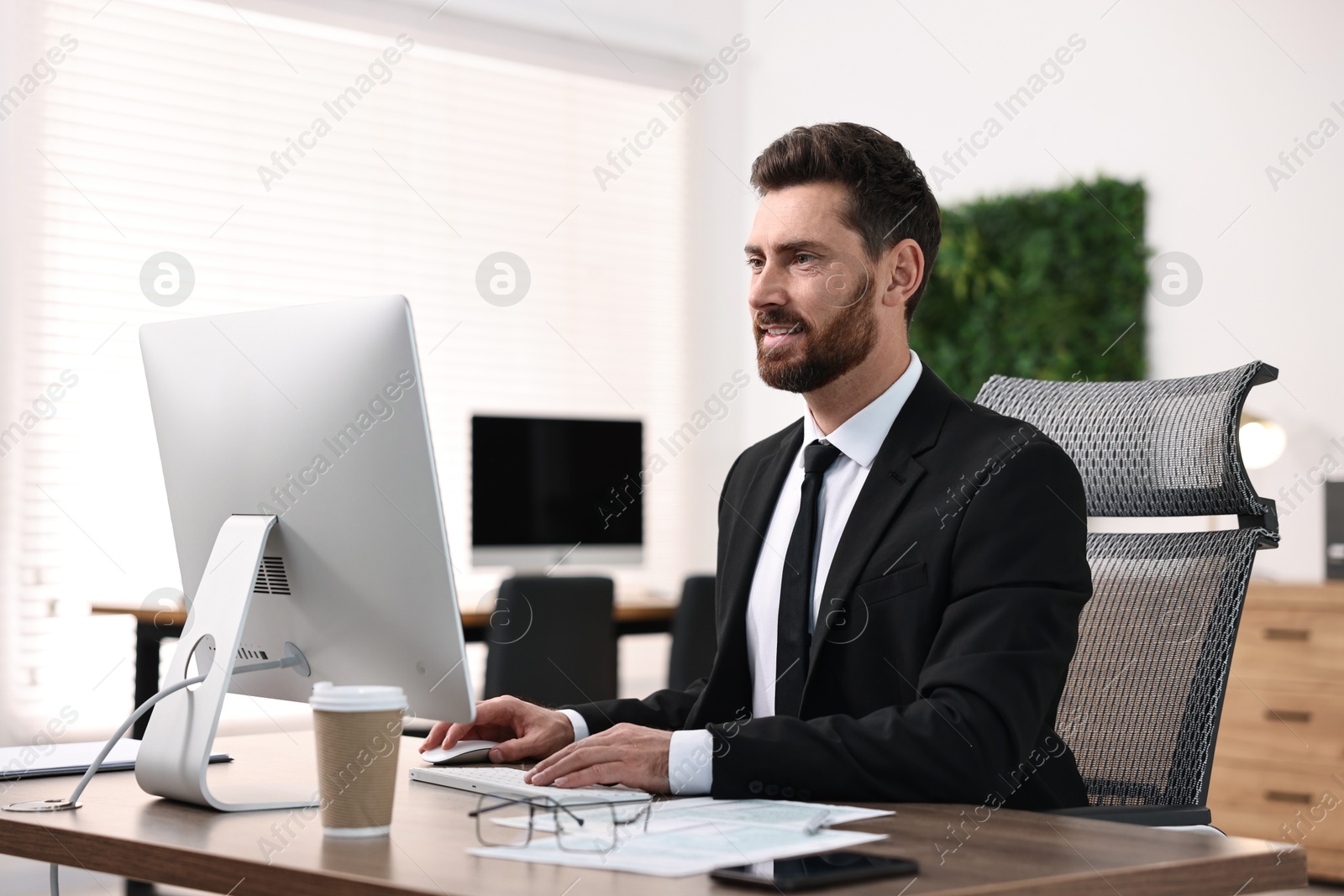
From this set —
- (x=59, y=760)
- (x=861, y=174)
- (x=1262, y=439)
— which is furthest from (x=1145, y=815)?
(x=1262, y=439)

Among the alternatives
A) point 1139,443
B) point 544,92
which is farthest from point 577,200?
point 1139,443

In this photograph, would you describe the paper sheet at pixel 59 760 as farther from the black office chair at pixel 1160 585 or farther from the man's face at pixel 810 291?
the black office chair at pixel 1160 585

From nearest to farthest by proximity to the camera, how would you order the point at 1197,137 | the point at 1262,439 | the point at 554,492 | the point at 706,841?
the point at 706,841
the point at 1262,439
the point at 554,492
the point at 1197,137

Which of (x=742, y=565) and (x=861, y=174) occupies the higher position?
(x=861, y=174)

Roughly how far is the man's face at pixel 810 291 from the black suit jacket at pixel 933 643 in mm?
113

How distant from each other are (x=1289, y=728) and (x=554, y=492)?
229 cm

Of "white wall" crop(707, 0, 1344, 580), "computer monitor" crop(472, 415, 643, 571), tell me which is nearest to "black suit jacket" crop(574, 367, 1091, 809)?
"computer monitor" crop(472, 415, 643, 571)

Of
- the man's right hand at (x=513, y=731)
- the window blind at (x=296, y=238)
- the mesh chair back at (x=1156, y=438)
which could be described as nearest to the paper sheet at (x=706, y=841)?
the man's right hand at (x=513, y=731)

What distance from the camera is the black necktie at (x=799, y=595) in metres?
1.63

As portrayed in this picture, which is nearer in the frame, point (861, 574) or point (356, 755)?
point (356, 755)

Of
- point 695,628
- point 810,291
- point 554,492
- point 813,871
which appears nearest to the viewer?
point 813,871

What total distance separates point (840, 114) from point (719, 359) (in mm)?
1196

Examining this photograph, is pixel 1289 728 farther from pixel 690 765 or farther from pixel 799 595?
pixel 690 765

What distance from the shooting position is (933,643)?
1.48 m
